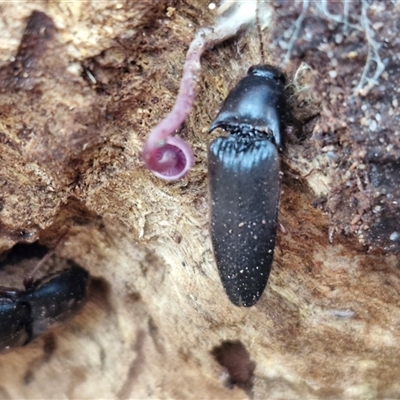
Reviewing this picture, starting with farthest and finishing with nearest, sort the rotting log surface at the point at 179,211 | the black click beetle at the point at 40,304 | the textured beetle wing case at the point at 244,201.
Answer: the black click beetle at the point at 40,304
the textured beetle wing case at the point at 244,201
the rotting log surface at the point at 179,211

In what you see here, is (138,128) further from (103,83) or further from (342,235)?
(342,235)

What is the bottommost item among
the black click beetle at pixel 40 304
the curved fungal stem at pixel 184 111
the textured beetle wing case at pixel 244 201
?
the black click beetle at pixel 40 304

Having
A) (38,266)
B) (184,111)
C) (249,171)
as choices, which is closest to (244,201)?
(249,171)

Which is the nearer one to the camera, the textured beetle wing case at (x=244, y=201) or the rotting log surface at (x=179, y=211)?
the rotting log surface at (x=179, y=211)

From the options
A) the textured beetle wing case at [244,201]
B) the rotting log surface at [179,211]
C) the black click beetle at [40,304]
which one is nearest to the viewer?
the rotting log surface at [179,211]

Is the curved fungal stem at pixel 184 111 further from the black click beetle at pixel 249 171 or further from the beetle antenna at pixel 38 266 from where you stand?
the beetle antenna at pixel 38 266

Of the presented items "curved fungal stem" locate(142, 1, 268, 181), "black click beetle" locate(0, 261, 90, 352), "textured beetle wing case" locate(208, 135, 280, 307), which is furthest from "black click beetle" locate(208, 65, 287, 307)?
"black click beetle" locate(0, 261, 90, 352)

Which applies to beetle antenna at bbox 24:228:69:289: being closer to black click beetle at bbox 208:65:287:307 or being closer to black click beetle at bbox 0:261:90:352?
black click beetle at bbox 0:261:90:352

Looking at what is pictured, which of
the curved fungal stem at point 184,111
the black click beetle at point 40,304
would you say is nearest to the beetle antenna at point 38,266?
the black click beetle at point 40,304

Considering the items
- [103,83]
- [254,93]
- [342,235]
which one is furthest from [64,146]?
[342,235]
